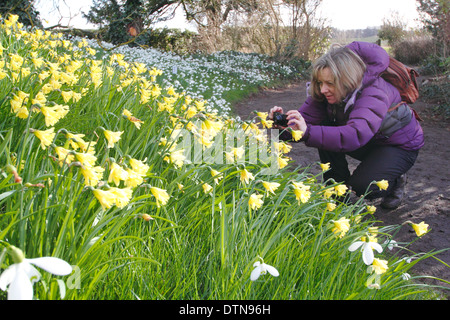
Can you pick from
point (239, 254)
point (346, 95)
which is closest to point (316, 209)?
point (239, 254)

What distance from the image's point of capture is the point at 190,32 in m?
15.8

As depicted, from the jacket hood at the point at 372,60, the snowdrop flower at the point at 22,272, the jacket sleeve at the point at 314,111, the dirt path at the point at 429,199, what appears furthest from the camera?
the jacket sleeve at the point at 314,111

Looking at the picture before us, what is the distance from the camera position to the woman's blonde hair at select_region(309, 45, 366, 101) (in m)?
2.65

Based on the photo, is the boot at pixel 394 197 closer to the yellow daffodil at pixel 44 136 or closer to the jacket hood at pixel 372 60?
the jacket hood at pixel 372 60

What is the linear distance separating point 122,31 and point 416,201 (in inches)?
435

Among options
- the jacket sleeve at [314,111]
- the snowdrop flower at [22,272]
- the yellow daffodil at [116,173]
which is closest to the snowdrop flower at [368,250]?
the yellow daffodil at [116,173]

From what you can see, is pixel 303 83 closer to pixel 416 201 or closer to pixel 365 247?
pixel 416 201

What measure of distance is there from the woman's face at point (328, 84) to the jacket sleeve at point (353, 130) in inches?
8.4

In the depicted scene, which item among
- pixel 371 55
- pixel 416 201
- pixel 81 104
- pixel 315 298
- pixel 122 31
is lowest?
pixel 416 201

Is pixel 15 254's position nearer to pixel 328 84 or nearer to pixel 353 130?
pixel 353 130

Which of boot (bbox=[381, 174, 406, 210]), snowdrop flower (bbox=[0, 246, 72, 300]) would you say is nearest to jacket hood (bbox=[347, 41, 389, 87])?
boot (bbox=[381, 174, 406, 210])

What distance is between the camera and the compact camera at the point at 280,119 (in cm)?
263

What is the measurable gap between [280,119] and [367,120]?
0.57 metres

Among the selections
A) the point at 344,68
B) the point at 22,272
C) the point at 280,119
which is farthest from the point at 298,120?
the point at 22,272
